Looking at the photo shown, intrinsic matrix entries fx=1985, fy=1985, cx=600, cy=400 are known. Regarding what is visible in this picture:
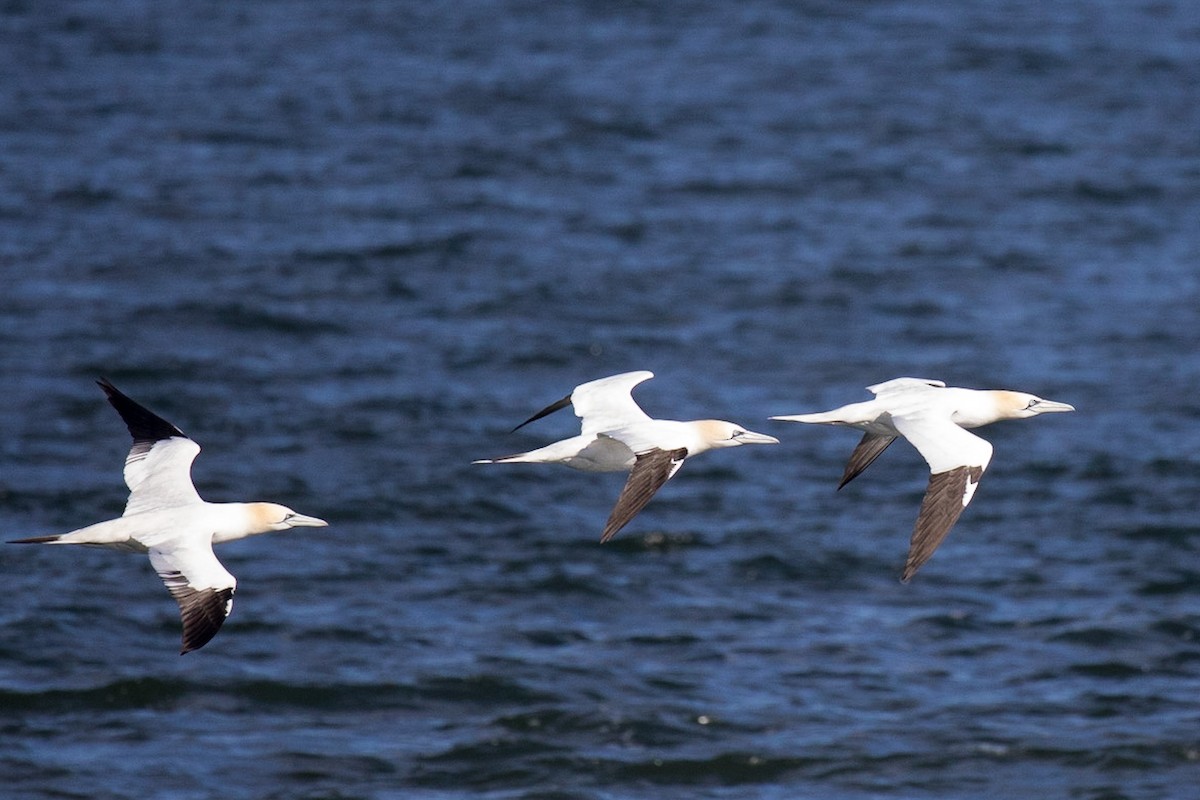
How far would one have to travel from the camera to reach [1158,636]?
74.1 feet

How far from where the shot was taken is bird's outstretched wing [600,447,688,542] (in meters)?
11.3

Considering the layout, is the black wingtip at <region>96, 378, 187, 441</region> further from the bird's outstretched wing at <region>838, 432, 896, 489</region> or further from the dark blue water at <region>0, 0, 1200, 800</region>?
the dark blue water at <region>0, 0, 1200, 800</region>

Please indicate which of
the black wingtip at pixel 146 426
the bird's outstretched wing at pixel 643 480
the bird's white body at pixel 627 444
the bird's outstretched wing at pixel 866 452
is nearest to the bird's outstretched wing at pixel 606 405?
the bird's white body at pixel 627 444

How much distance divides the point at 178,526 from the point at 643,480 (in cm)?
284

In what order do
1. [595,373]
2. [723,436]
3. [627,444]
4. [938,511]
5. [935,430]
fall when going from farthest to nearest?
[595,373], [723,436], [627,444], [935,430], [938,511]

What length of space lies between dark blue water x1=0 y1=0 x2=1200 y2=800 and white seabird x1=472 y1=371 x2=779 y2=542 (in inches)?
268

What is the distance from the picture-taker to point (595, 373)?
99.0ft

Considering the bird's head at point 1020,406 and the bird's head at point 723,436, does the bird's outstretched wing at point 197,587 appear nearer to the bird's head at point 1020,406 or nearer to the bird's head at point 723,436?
the bird's head at point 723,436

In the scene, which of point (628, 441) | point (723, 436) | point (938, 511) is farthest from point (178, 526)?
point (938, 511)

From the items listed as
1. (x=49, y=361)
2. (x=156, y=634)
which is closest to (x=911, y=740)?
(x=156, y=634)

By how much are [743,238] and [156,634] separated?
57.3 feet

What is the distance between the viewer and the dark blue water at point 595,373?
20.6 m

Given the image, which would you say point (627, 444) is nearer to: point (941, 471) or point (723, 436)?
point (723, 436)

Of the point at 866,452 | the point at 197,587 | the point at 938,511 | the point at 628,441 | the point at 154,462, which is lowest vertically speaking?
the point at 866,452
